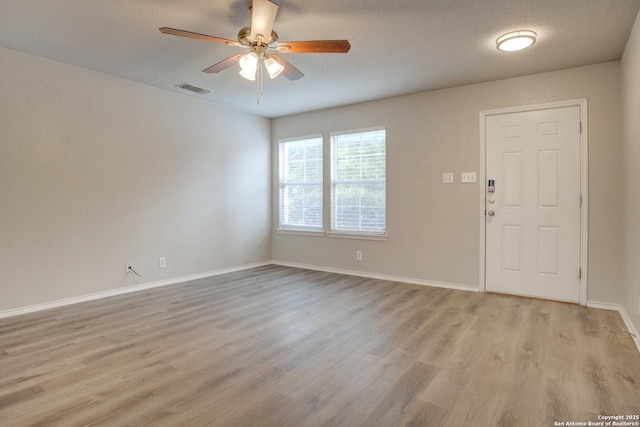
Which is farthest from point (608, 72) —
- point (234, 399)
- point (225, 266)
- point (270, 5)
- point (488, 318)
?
point (225, 266)

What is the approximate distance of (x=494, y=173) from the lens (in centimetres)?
407

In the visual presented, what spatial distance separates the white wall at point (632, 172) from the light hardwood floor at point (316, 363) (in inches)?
13.0

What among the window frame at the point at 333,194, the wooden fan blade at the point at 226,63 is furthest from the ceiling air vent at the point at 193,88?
the window frame at the point at 333,194

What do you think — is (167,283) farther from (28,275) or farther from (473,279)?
(473,279)

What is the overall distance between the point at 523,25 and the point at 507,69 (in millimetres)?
987

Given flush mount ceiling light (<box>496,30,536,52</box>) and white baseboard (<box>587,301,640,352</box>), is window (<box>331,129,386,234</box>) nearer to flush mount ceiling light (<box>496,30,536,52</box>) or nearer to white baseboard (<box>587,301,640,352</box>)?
flush mount ceiling light (<box>496,30,536,52</box>)

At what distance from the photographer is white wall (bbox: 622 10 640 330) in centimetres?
266

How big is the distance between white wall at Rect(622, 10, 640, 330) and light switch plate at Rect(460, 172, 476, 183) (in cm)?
136

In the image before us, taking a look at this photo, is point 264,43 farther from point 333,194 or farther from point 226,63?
point 333,194

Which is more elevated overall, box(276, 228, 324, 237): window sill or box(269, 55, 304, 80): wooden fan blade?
box(269, 55, 304, 80): wooden fan blade

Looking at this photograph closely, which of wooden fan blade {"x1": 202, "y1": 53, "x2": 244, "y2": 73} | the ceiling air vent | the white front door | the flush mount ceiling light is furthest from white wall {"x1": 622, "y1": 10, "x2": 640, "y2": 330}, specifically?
the ceiling air vent

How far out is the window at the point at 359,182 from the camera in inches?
195

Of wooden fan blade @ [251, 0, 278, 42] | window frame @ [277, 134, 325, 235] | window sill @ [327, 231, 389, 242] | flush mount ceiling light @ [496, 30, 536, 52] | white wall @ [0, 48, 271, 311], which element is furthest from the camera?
window frame @ [277, 134, 325, 235]

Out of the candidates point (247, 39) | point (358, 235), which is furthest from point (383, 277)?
point (247, 39)
